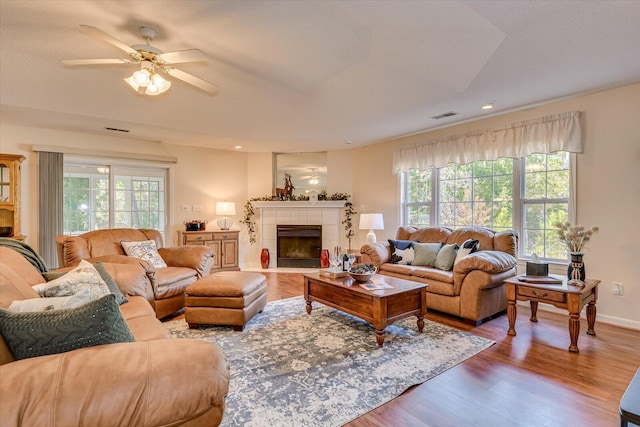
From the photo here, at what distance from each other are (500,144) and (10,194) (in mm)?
6451

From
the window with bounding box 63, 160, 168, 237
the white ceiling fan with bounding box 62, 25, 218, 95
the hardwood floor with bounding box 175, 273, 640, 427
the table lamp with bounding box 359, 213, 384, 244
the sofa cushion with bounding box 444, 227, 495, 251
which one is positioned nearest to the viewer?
the hardwood floor with bounding box 175, 273, 640, 427

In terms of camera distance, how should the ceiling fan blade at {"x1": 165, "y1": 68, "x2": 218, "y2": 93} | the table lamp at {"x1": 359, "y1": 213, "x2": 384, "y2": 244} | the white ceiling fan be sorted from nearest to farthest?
the white ceiling fan < the ceiling fan blade at {"x1": 165, "y1": 68, "x2": 218, "y2": 93} < the table lamp at {"x1": 359, "y1": 213, "x2": 384, "y2": 244}

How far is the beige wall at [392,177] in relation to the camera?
3264 millimetres

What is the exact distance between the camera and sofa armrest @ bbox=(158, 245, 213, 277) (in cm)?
391

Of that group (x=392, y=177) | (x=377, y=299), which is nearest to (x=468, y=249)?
(x=377, y=299)

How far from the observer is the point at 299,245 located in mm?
6609

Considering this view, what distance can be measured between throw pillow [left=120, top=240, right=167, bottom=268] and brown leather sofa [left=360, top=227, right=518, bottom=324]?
2698 mm

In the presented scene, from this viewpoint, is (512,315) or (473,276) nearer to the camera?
(512,315)

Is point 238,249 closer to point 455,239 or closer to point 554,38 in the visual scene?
point 455,239

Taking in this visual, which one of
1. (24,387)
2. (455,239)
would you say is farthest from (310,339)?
(455,239)

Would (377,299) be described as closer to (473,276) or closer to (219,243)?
(473,276)

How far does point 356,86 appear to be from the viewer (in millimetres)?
3266

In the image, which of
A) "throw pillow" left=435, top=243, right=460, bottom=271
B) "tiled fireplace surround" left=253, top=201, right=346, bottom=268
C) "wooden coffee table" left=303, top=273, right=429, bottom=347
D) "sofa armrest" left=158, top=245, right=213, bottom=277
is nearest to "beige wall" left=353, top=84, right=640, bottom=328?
"throw pillow" left=435, top=243, right=460, bottom=271

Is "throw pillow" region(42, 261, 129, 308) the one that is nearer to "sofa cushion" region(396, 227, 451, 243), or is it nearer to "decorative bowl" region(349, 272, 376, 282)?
"decorative bowl" region(349, 272, 376, 282)
